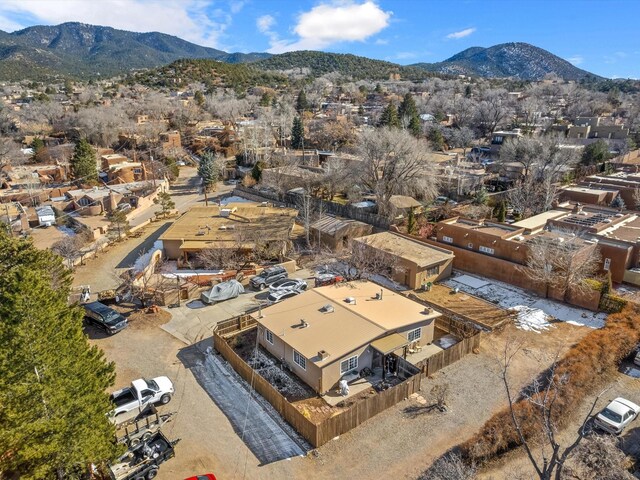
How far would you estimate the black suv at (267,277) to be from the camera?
2889 cm

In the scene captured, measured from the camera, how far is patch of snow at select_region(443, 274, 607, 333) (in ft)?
80.0

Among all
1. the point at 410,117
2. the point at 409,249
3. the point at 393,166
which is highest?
the point at 410,117

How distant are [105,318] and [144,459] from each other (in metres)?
11.3

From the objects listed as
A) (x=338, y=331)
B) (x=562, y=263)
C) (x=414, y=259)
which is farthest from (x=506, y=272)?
(x=338, y=331)

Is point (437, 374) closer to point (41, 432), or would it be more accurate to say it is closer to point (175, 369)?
point (175, 369)

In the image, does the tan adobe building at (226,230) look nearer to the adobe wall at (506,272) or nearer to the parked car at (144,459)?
the adobe wall at (506,272)

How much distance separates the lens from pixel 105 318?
76.9ft

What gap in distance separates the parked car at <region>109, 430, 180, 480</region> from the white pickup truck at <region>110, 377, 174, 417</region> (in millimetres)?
2287

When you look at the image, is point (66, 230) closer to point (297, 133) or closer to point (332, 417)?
point (332, 417)

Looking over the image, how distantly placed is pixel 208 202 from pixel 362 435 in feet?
133

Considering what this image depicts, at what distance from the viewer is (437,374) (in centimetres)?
1997

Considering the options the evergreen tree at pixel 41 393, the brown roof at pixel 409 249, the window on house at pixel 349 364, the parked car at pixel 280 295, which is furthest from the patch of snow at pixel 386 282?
the evergreen tree at pixel 41 393

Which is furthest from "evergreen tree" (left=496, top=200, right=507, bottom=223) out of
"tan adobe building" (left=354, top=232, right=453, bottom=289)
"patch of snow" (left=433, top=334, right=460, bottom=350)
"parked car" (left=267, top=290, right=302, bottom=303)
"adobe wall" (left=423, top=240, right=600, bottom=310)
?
"parked car" (left=267, top=290, right=302, bottom=303)

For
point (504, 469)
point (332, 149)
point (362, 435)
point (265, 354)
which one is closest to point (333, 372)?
point (362, 435)
